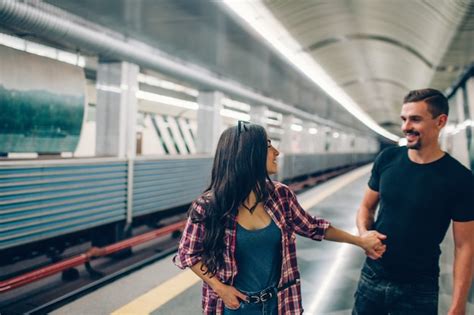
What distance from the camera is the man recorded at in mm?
1740

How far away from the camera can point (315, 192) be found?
11.3 meters

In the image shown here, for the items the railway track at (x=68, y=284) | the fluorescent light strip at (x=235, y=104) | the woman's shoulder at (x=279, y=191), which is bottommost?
the railway track at (x=68, y=284)

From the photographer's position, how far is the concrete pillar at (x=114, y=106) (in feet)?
19.5

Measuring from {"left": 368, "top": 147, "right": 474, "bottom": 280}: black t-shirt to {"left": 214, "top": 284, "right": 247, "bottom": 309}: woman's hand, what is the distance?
2.45 feet

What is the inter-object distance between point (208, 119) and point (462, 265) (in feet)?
24.9

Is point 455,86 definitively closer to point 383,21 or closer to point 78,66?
point 383,21

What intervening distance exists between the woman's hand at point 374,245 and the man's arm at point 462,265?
303mm

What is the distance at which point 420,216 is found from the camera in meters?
1.82

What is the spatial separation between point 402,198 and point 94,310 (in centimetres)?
274

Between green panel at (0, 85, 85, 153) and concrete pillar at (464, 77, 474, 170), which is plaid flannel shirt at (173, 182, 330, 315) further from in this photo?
concrete pillar at (464, 77, 474, 170)

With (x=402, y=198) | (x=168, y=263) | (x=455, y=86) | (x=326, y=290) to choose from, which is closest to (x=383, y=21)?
(x=455, y=86)

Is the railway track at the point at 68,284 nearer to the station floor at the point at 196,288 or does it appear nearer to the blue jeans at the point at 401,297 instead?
the station floor at the point at 196,288

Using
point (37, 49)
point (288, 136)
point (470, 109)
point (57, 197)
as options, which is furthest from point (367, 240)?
point (288, 136)

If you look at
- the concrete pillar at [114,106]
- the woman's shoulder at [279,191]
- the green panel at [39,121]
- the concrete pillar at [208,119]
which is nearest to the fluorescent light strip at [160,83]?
the concrete pillar at [208,119]
